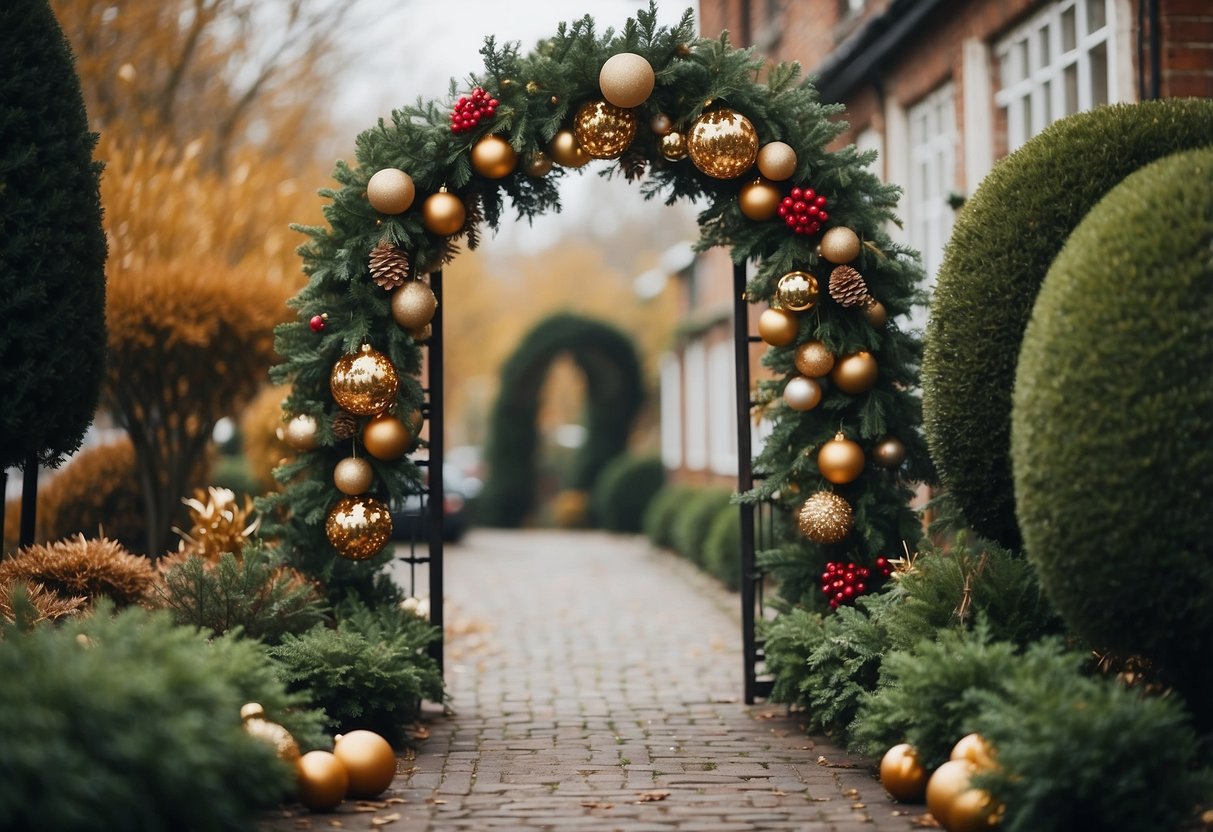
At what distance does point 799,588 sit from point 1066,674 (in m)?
2.91

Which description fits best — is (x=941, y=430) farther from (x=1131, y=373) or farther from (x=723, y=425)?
(x=723, y=425)

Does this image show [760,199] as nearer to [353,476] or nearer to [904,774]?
[353,476]

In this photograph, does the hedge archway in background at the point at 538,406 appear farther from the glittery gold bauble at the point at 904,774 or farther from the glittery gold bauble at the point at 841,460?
the glittery gold bauble at the point at 904,774

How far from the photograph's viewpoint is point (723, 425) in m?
19.5

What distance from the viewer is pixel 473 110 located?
6840 millimetres

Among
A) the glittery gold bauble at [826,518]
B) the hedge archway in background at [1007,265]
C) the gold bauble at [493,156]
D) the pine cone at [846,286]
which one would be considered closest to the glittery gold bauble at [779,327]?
the pine cone at [846,286]

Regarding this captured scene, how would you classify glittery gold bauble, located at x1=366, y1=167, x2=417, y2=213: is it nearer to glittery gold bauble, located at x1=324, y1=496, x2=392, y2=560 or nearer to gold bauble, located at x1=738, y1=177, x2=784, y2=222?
glittery gold bauble, located at x1=324, y1=496, x2=392, y2=560

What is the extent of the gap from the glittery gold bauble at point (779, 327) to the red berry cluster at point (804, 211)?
0.46m

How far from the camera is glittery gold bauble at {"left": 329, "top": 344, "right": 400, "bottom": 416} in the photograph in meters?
6.79

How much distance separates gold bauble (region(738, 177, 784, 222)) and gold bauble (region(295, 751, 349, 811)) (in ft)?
12.0

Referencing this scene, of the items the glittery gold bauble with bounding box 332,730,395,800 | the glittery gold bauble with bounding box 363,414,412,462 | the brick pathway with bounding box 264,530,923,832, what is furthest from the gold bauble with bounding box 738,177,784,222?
the glittery gold bauble with bounding box 332,730,395,800

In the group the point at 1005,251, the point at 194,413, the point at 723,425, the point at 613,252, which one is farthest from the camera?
the point at 613,252

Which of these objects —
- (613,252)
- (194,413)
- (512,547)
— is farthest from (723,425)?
(613,252)

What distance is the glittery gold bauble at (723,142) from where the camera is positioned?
6.85 meters
